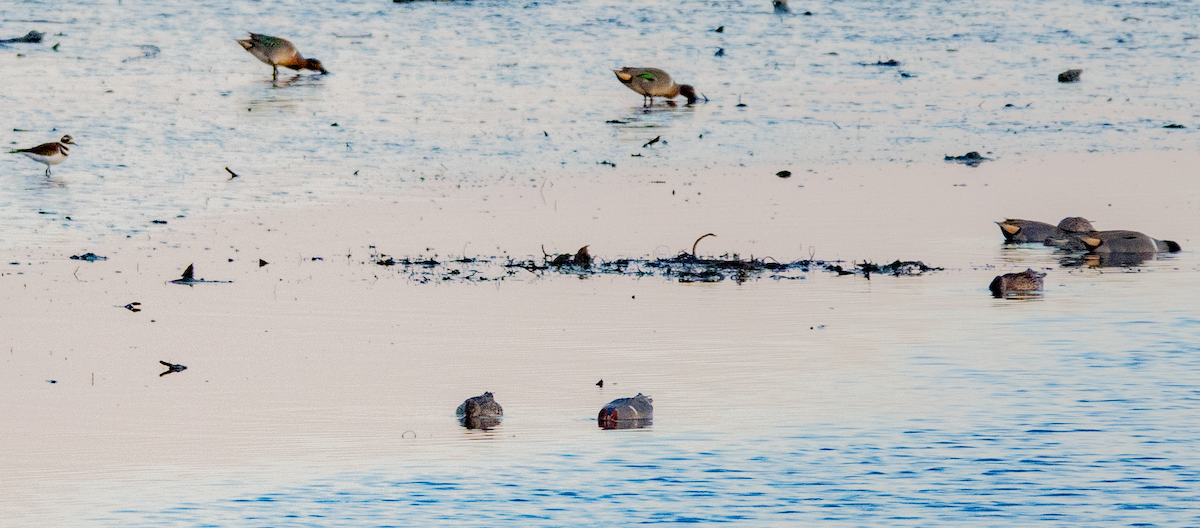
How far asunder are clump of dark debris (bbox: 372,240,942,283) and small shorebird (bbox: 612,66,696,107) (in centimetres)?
1099

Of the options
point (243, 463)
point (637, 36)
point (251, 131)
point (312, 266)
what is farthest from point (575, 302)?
Result: point (637, 36)

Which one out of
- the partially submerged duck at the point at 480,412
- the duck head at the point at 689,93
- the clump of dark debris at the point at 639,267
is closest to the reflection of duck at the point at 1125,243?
the clump of dark debris at the point at 639,267

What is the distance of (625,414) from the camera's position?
8672 mm

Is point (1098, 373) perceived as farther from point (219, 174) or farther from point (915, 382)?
point (219, 174)

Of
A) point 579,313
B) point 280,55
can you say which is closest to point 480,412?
point 579,313

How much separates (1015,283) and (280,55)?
1707cm

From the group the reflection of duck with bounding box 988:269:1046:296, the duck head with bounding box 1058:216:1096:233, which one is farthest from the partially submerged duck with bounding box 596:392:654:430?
the duck head with bounding box 1058:216:1096:233

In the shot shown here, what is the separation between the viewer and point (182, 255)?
13383 mm

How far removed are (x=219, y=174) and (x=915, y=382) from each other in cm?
963

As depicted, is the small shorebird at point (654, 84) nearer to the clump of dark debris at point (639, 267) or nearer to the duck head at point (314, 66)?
the duck head at point (314, 66)

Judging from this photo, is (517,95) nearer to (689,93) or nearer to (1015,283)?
(689,93)

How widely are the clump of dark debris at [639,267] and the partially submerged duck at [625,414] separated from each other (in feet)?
13.2

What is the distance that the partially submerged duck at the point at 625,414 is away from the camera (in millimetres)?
8656

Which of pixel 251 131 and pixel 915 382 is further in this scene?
pixel 251 131
